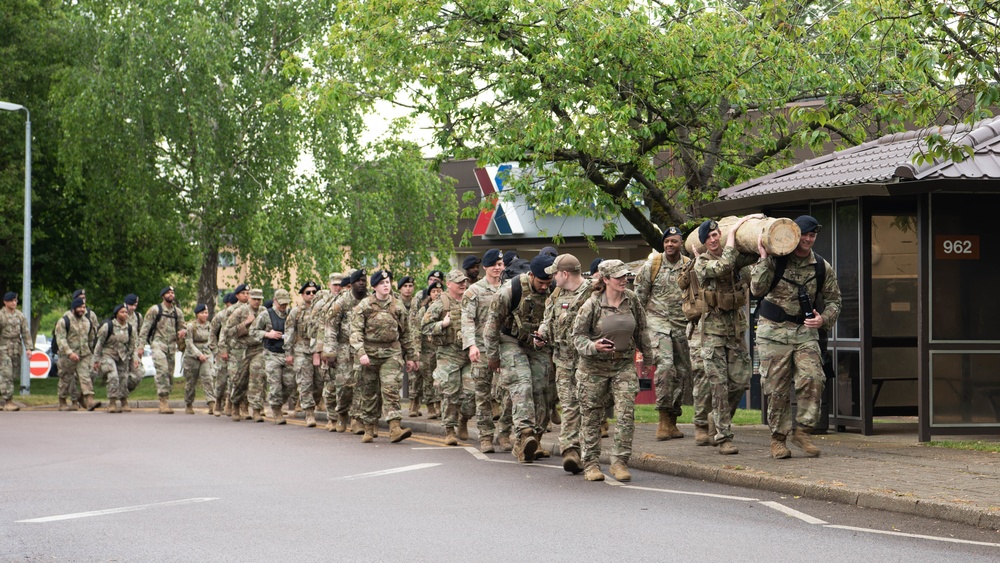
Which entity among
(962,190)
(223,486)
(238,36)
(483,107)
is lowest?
(223,486)

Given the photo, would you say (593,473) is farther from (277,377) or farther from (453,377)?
(277,377)

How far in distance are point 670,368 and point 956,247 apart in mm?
3230

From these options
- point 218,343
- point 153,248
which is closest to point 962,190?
point 218,343

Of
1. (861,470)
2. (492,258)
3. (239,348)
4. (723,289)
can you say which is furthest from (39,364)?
(861,470)

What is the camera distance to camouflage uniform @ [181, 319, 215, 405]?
22.8m

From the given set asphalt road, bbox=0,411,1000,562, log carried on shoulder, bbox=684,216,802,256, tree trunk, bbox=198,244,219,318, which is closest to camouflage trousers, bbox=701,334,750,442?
log carried on shoulder, bbox=684,216,802,256

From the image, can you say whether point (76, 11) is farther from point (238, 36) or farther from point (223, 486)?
point (223, 486)

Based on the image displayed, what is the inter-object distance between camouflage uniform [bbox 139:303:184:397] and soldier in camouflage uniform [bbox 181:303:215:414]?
289 mm

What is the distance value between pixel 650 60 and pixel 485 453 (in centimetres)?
727

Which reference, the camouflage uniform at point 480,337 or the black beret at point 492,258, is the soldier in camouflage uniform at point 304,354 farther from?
the black beret at point 492,258

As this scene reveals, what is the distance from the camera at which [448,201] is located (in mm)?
40938

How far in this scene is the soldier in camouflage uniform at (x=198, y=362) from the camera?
22.8 m

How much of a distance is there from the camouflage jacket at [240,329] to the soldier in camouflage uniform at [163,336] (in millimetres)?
2240

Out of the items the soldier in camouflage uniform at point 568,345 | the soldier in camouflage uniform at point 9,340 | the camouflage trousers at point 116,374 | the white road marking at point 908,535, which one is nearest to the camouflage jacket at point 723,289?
the soldier in camouflage uniform at point 568,345
